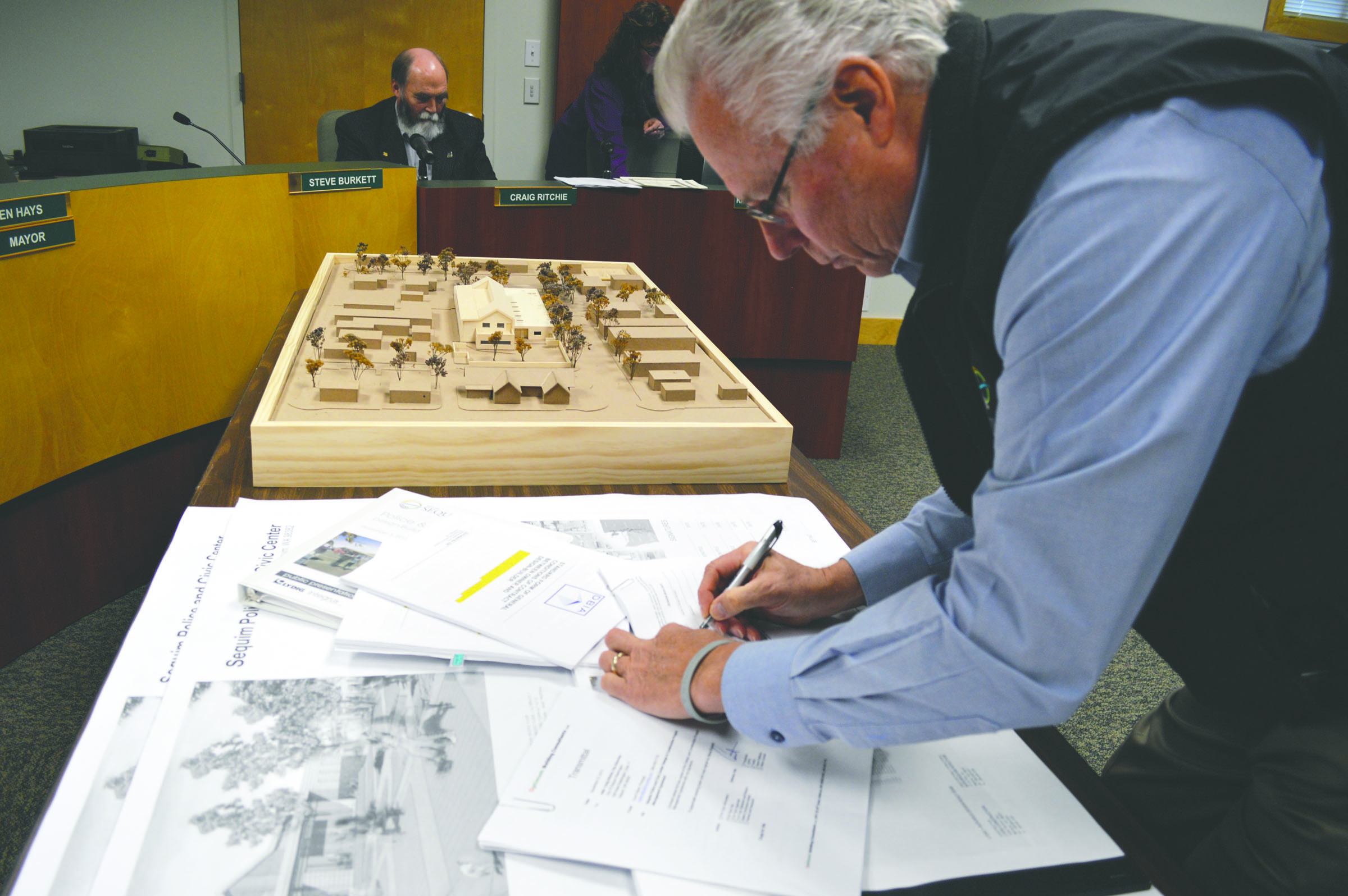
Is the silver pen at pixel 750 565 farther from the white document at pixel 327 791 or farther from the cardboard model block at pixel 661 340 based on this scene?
the cardboard model block at pixel 661 340

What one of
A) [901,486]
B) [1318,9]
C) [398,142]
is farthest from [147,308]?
[1318,9]

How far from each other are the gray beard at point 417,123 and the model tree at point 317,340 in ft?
7.70

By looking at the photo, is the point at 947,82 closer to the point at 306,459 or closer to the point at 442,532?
the point at 442,532

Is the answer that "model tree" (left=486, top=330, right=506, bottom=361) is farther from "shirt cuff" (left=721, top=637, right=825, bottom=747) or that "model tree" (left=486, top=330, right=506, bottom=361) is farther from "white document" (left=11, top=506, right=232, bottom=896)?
"shirt cuff" (left=721, top=637, right=825, bottom=747)

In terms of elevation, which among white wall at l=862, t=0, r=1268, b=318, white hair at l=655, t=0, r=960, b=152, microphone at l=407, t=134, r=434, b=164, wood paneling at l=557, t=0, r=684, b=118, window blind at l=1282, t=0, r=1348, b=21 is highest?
window blind at l=1282, t=0, r=1348, b=21

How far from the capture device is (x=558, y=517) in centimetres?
119

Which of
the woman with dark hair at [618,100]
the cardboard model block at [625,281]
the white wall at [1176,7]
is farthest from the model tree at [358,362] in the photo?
the white wall at [1176,7]

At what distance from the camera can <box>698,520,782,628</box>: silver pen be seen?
95cm

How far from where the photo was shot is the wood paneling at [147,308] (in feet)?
6.11

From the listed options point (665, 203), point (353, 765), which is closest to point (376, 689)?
point (353, 765)

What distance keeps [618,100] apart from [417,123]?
95 centimetres

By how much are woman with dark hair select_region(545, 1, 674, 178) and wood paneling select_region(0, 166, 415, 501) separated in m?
1.77

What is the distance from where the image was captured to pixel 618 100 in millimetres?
4184

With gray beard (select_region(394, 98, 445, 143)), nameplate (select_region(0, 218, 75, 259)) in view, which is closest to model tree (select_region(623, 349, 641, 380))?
nameplate (select_region(0, 218, 75, 259))
